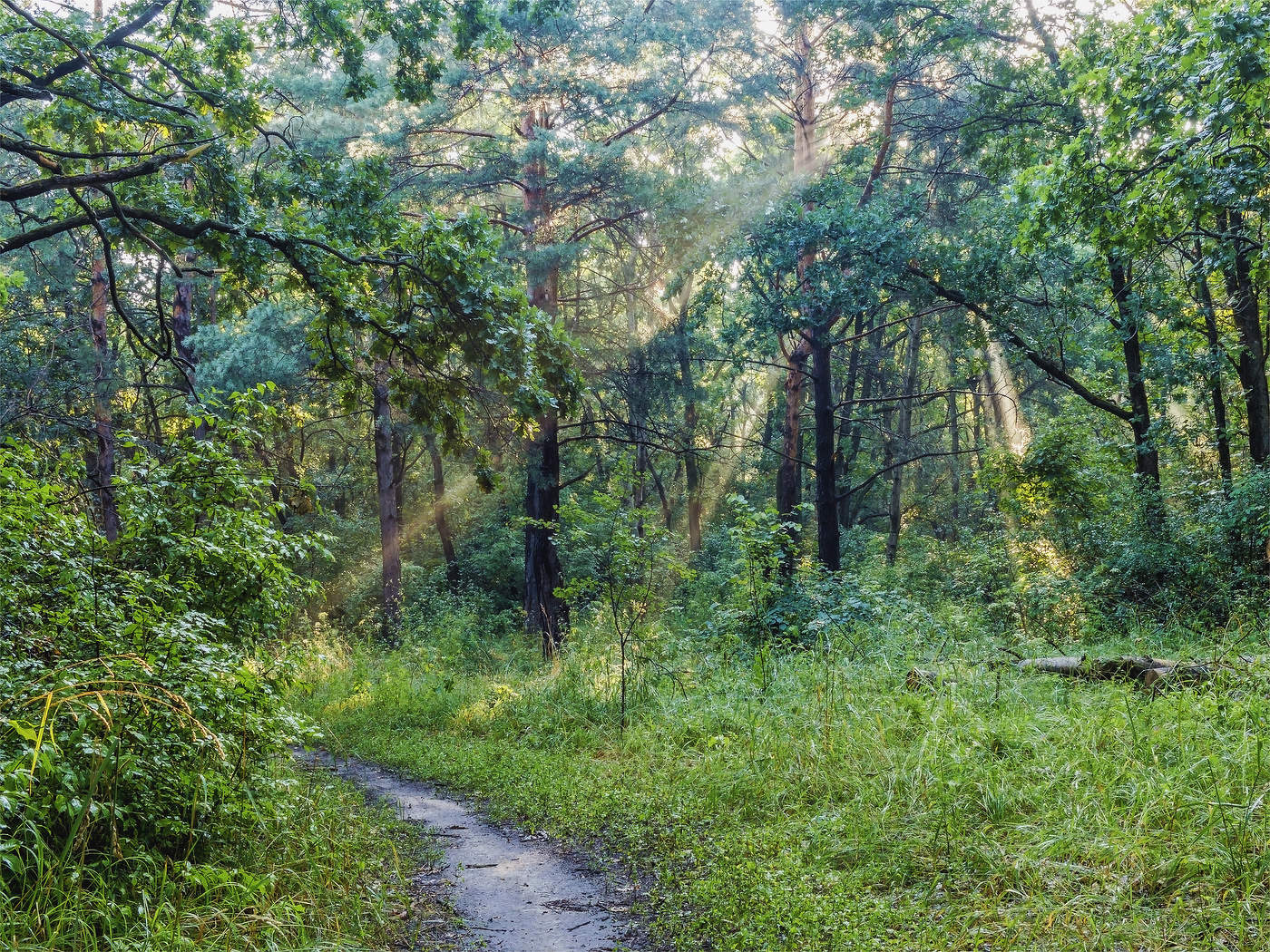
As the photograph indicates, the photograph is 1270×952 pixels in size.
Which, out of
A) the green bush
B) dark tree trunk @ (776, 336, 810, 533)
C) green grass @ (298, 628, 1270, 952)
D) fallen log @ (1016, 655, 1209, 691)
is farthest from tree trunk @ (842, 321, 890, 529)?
the green bush

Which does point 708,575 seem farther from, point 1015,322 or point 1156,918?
point 1156,918

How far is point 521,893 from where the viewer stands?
4605mm

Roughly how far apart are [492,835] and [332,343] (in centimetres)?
434

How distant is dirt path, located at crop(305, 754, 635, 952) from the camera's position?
3996 millimetres

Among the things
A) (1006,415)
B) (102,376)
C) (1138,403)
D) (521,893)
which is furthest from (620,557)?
(102,376)

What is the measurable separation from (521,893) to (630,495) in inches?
260

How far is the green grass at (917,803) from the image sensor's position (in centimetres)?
340

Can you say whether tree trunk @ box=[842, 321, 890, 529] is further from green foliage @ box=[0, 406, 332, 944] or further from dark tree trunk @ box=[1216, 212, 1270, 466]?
green foliage @ box=[0, 406, 332, 944]

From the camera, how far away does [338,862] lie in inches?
171

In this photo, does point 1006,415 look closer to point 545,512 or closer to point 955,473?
point 545,512

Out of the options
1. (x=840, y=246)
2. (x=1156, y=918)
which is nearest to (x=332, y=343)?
(x=1156, y=918)

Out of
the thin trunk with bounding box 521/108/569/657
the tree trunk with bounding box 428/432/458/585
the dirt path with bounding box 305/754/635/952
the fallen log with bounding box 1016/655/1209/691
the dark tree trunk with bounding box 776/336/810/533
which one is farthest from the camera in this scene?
the tree trunk with bounding box 428/432/458/585

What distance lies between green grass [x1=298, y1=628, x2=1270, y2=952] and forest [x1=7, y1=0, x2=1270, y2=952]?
0.03 metres

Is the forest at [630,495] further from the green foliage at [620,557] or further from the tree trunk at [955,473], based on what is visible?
the tree trunk at [955,473]
